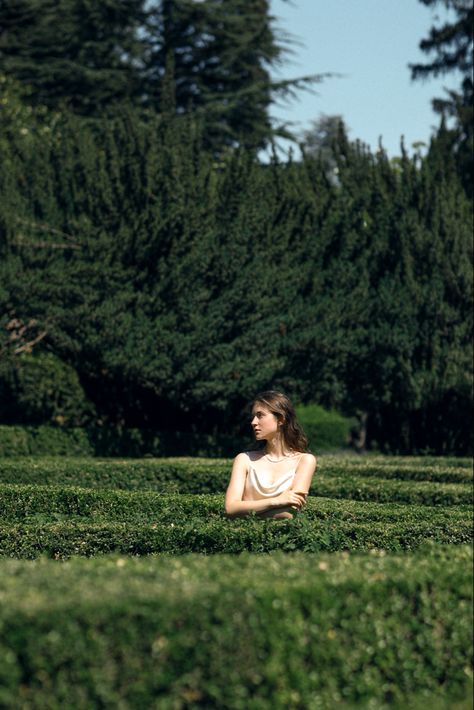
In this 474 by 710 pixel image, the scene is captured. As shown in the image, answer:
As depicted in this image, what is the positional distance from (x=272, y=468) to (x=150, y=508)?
2.69 meters

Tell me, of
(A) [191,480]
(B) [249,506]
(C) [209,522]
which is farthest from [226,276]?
(B) [249,506]

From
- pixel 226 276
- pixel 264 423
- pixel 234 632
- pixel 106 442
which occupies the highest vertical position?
pixel 226 276

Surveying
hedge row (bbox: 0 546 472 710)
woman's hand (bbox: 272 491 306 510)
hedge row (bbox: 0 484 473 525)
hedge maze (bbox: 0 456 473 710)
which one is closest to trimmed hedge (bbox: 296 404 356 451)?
hedge row (bbox: 0 484 473 525)

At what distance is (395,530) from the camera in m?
7.35

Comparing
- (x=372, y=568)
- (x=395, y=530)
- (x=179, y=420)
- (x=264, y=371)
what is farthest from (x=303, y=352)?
(x=372, y=568)

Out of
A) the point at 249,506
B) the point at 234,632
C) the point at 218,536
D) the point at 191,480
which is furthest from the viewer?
the point at 191,480

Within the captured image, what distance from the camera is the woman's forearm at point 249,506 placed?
625cm

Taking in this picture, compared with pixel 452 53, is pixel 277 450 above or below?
below

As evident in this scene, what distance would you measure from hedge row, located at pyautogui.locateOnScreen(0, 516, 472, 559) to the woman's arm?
13 cm

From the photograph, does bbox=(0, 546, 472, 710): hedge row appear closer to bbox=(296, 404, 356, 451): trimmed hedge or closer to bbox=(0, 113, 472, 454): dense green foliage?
bbox=(0, 113, 472, 454): dense green foliage

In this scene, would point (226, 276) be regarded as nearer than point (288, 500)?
No

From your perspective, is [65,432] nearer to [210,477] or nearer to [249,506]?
[210,477]

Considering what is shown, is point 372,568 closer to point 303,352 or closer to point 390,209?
point 303,352

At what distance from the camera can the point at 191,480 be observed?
1297 cm
